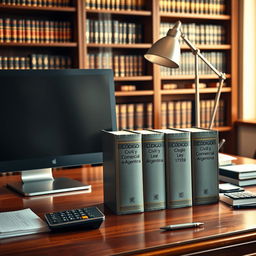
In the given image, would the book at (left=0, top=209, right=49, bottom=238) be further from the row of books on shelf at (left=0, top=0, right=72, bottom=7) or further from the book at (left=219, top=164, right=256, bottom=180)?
the row of books on shelf at (left=0, top=0, right=72, bottom=7)

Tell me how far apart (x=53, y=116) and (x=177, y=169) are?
57 centimetres

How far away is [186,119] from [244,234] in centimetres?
295

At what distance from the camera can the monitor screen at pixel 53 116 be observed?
1725 mm

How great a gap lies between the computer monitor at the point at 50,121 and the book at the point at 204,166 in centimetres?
47

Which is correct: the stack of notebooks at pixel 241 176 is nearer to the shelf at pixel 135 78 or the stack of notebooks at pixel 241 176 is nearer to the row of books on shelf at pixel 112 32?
the shelf at pixel 135 78

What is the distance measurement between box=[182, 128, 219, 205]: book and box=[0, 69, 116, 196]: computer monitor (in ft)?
1.55

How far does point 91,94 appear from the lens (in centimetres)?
184

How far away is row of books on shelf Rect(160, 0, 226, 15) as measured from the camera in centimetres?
399

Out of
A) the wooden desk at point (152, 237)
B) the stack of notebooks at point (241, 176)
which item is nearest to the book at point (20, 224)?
the wooden desk at point (152, 237)

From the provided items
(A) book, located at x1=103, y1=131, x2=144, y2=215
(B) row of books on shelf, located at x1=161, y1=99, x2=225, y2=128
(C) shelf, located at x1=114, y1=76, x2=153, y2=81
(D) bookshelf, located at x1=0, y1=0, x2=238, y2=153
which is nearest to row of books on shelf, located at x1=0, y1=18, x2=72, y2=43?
(D) bookshelf, located at x1=0, y1=0, x2=238, y2=153

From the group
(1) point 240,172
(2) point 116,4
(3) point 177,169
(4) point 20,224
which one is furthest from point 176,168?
(2) point 116,4

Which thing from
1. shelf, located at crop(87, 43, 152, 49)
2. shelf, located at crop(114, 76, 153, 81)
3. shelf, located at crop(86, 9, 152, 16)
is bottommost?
shelf, located at crop(114, 76, 153, 81)

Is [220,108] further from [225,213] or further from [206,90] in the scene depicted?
[225,213]

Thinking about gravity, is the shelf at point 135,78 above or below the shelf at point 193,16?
below
